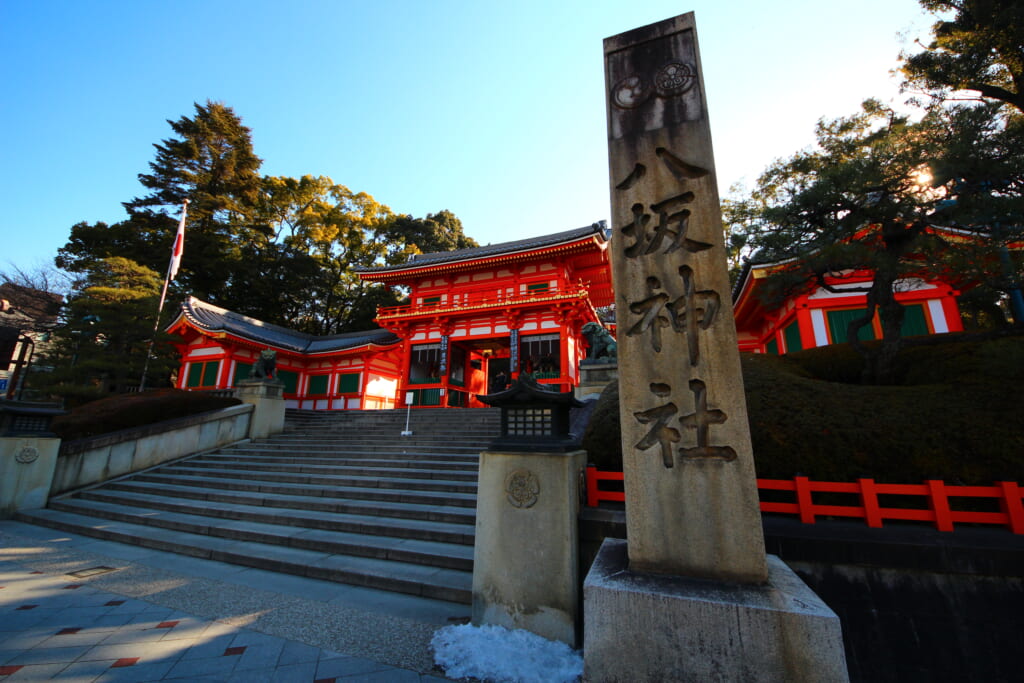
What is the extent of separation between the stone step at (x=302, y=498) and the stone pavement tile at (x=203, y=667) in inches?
108

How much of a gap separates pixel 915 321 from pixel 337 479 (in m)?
14.5

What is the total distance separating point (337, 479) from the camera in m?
6.87

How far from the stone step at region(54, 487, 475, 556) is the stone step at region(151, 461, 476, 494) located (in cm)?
83

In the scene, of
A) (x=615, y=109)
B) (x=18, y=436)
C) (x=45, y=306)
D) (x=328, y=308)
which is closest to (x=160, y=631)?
(x=615, y=109)

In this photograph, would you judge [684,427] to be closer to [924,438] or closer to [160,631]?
[924,438]

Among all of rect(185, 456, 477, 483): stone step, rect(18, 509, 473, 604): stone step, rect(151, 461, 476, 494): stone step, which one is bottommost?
rect(18, 509, 473, 604): stone step

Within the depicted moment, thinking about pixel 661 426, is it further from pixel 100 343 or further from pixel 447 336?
pixel 100 343

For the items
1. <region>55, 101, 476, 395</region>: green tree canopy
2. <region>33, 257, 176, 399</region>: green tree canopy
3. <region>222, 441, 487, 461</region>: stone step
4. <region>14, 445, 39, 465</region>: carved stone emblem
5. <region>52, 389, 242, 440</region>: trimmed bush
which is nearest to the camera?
<region>14, 445, 39, 465</region>: carved stone emblem

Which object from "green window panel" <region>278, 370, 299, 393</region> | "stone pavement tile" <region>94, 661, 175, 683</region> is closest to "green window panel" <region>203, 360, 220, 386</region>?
"green window panel" <region>278, 370, 299, 393</region>

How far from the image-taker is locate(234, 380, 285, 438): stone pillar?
1055 centimetres

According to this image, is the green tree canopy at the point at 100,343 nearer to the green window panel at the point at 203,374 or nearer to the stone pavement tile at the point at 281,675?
the green window panel at the point at 203,374

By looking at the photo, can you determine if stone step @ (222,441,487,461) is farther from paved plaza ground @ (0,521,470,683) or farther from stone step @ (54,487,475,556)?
paved plaza ground @ (0,521,470,683)

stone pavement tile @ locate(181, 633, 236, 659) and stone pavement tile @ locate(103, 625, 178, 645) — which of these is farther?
stone pavement tile @ locate(103, 625, 178, 645)

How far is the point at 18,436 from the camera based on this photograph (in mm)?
6684
